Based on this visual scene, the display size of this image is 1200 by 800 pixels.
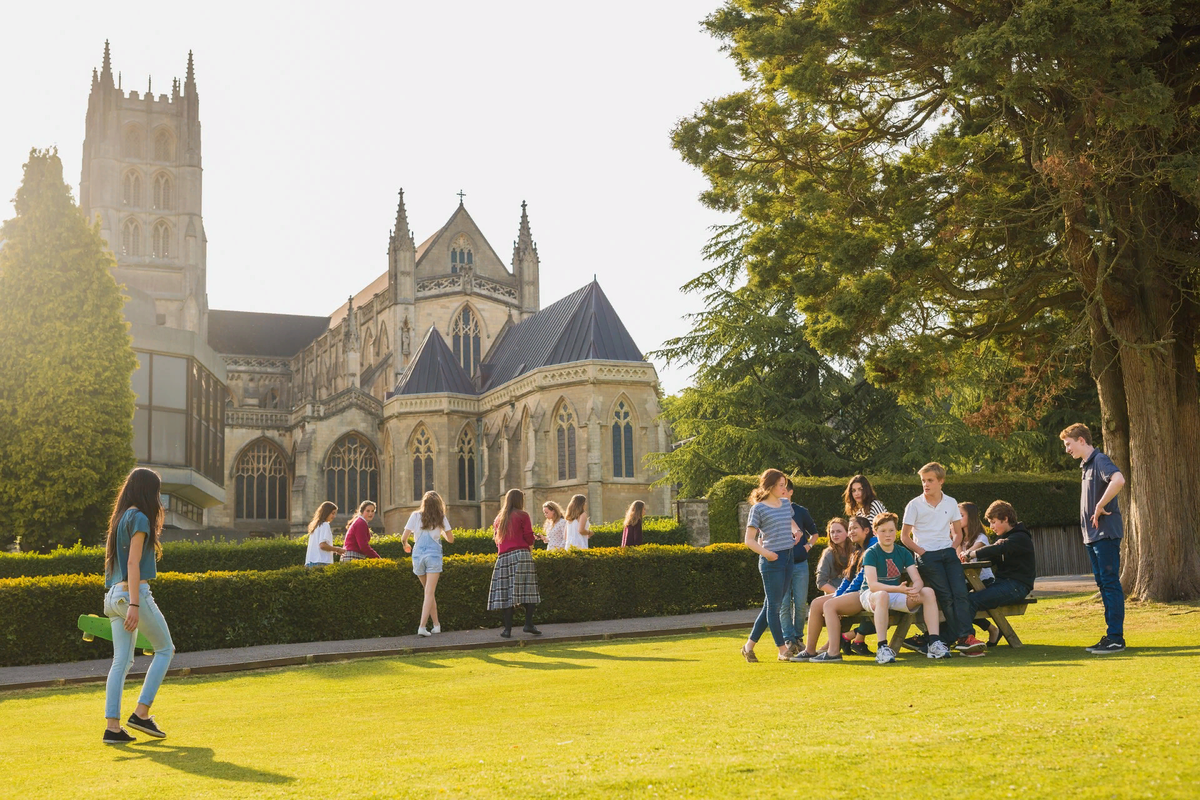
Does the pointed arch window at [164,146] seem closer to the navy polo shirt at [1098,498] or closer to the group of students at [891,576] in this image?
the group of students at [891,576]

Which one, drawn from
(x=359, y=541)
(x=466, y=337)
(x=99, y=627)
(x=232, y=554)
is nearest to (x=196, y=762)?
(x=99, y=627)

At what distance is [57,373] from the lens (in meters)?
25.0

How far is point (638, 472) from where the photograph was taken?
42.8m

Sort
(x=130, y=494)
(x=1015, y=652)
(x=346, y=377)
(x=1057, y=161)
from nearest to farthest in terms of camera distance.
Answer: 1. (x=130, y=494)
2. (x=1015, y=652)
3. (x=1057, y=161)
4. (x=346, y=377)

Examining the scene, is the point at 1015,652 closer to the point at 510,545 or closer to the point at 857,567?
the point at 857,567

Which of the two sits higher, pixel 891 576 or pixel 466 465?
pixel 466 465

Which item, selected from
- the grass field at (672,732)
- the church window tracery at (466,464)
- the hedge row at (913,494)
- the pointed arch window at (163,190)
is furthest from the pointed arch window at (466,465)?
the grass field at (672,732)

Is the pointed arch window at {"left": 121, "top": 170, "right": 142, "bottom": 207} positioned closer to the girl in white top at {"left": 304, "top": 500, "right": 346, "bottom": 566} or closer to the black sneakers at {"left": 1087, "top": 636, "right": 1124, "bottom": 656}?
the girl in white top at {"left": 304, "top": 500, "right": 346, "bottom": 566}

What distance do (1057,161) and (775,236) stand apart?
400 cm

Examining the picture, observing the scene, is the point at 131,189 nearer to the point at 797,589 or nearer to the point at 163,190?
the point at 163,190

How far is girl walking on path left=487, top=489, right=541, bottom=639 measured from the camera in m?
13.3

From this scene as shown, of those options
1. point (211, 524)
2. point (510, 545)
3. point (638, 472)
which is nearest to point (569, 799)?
point (510, 545)

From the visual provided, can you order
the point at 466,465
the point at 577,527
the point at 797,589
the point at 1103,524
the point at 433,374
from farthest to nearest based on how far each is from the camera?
1. the point at 433,374
2. the point at 466,465
3. the point at 577,527
4. the point at 797,589
5. the point at 1103,524

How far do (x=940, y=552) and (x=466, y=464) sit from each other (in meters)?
40.8
